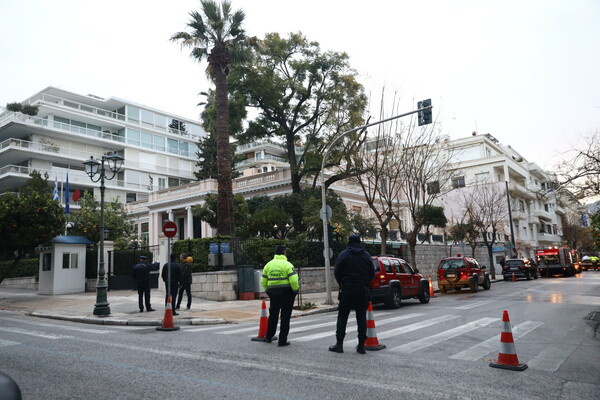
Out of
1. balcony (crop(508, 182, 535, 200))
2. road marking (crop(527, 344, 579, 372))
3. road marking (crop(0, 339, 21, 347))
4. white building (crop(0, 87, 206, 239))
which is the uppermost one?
white building (crop(0, 87, 206, 239))

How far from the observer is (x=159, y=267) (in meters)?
21.1

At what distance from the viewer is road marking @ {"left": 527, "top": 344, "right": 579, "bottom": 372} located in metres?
6.45

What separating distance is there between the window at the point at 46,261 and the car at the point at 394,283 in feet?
50.9

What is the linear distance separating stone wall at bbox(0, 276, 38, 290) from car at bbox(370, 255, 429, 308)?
68.6ft

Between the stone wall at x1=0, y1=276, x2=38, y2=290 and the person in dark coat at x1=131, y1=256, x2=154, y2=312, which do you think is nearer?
the person in dark coat at x1=131, y1=256, x2=154, y2=312

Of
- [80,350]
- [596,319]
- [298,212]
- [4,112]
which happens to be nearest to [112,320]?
[80,350]

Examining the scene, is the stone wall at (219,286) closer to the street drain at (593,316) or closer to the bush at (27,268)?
the street drain at (593,316)

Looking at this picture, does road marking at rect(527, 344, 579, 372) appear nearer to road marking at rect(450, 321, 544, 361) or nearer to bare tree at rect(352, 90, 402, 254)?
road marking at rect(450, 321, 544, 361)

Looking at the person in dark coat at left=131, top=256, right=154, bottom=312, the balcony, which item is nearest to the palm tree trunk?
the person in dark coat at left=131, top=256, right=154, bottom=312

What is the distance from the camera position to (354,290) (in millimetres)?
7309

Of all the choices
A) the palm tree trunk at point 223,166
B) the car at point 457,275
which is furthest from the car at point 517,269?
the palm tree trunk at point 223,166

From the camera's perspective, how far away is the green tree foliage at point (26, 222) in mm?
18516

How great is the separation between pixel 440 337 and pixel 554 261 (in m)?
36.2

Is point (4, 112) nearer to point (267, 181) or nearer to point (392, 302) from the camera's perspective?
point (267, 181)
